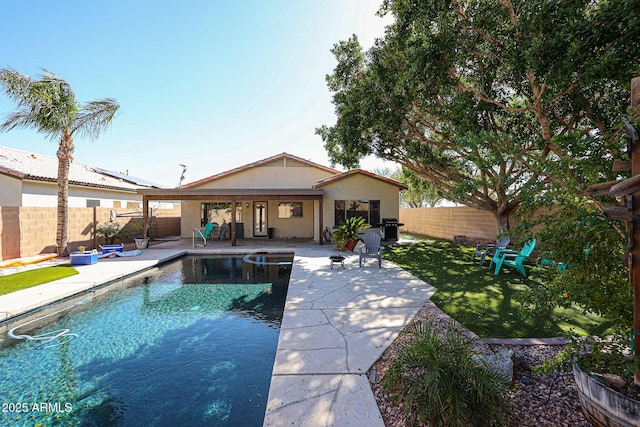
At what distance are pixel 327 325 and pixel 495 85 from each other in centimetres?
961

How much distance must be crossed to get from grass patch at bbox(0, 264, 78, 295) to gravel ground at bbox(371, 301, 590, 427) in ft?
27.1

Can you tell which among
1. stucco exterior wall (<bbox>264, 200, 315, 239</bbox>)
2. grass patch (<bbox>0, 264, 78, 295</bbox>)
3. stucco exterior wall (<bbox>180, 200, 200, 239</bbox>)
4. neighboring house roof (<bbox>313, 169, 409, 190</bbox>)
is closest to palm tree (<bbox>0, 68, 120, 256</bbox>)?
grass patch (<bbox>0, 264, 78, 295</bbox>)

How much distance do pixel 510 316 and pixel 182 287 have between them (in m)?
7.47

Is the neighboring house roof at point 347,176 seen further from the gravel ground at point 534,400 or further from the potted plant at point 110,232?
the gravel ground at point 534,400

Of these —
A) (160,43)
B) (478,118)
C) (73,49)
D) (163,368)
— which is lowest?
(163,368)

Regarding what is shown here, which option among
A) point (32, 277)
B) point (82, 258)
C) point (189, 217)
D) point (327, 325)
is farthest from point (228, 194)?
point (327, 325)

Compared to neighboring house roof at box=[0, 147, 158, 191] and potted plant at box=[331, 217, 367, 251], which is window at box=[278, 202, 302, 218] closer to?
potted plant at box=[331, 217, 367, 251]

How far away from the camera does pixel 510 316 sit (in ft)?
15.3

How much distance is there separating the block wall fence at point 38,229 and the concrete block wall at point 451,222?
18.1 metres

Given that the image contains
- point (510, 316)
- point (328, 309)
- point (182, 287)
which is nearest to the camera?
point (510, 316)

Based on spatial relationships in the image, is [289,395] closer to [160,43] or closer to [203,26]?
[203,26]

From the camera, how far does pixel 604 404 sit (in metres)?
1.95

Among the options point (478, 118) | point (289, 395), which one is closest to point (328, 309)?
point (289, 395)

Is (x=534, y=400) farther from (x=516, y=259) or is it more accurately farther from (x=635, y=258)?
(x=516, y=259)
